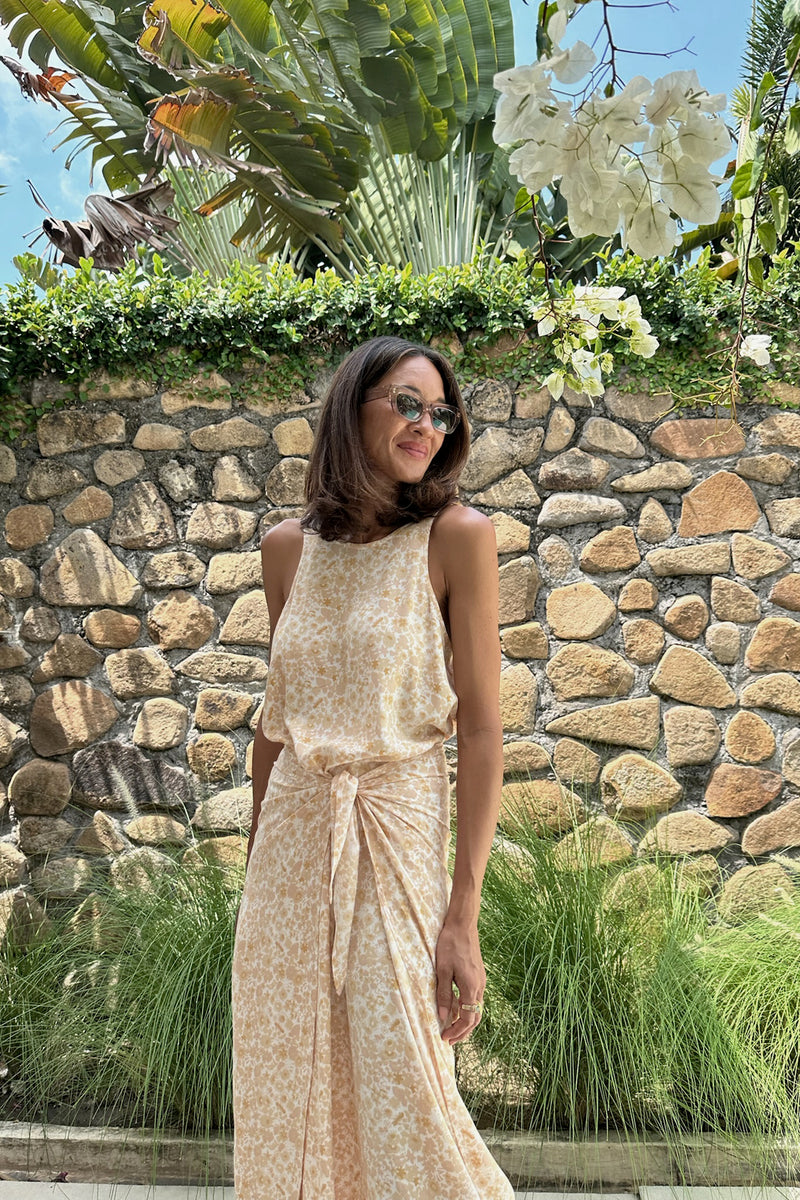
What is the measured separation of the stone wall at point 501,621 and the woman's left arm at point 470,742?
2.01m

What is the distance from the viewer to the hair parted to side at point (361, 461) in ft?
5.79

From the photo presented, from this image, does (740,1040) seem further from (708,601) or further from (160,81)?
(160,81)

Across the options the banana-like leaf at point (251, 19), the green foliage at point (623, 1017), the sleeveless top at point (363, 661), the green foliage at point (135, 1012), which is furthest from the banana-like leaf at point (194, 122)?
the green foliage at point (623, 1017)

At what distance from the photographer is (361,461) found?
1.75 meters

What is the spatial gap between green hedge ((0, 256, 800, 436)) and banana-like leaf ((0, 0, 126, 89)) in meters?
2.78

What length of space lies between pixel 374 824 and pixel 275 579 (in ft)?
1.87

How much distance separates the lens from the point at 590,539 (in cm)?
382

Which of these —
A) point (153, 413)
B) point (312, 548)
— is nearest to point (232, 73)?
point (153, 413)

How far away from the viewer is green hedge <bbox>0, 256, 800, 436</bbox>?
375cm

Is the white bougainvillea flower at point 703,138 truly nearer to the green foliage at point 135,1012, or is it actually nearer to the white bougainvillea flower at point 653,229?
the white bougainvillea flower at point 653,229

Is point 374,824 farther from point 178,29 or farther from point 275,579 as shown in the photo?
point 178,29

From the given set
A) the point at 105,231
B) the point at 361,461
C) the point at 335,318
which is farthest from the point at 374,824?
the point at 105,231

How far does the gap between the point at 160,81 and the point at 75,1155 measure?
19.4ft

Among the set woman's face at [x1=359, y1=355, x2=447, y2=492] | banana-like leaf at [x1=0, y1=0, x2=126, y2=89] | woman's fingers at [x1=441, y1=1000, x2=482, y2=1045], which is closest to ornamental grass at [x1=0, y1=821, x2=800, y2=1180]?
woman's fingers at [x1=441, y1=1000, x2=482, y2=1045]
